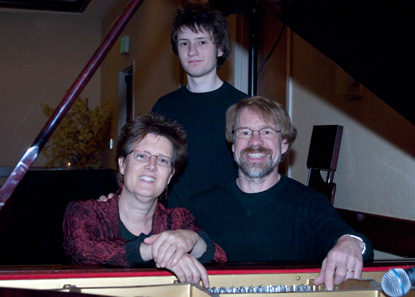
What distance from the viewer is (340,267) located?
3.76 ft

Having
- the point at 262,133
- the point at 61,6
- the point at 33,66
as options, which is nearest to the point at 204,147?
the point at 262,133

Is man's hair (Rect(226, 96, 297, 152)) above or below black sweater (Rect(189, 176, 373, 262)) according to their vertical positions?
above

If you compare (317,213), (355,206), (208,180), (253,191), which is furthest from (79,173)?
(355,206)

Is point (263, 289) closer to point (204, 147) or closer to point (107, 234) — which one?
point (107, 234)

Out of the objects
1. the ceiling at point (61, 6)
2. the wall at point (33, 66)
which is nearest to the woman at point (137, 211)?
the ceiling at point (61, 6)

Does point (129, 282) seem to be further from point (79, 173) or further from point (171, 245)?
point (79, 173)

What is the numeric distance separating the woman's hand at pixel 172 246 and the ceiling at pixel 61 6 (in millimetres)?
5081

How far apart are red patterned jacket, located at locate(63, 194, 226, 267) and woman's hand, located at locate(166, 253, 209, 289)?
0.17 meters

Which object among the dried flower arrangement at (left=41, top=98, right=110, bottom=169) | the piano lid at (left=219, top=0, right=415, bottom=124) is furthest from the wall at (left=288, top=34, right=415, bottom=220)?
the dried flower arrangement at (left=41, top=98, right=110, bottom=169)

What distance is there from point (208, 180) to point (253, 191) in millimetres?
263

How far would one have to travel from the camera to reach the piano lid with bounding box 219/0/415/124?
3.75 feet

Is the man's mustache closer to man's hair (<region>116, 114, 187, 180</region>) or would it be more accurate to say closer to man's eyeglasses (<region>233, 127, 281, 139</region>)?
man's eyeglasses (<region>233, 127, 281, 139</region>)

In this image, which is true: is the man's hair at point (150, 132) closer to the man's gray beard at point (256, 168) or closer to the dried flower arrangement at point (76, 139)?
the man's gray beard at point (256, 168)

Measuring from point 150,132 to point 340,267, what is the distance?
773 mm
